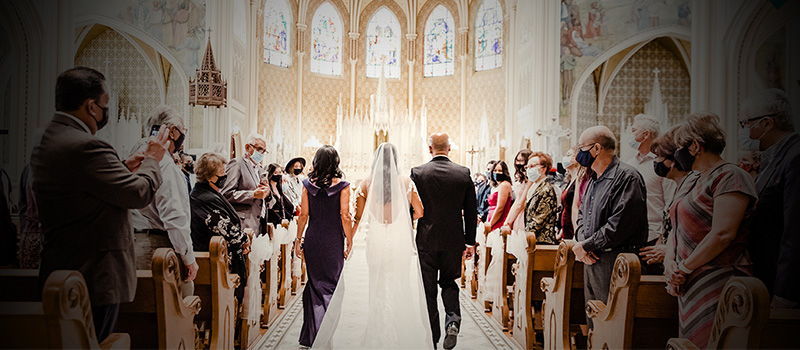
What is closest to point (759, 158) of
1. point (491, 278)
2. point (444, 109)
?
point (491, 278)

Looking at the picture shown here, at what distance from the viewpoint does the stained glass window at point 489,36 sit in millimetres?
13766

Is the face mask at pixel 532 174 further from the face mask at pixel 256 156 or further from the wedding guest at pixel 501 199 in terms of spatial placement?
the face mask at pixel 256 156

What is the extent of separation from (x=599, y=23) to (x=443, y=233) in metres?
4.85

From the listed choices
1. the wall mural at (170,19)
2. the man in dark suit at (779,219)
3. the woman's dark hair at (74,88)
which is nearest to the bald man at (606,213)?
the man in dark suit at (779,219)

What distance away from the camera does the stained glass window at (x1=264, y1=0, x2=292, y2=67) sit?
1337 centimetres

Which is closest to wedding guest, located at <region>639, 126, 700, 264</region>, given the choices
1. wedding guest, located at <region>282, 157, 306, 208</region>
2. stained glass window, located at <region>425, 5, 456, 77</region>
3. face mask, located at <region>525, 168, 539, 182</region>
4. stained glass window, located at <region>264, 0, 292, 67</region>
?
face mask, located at <region>525, 168, 539, 182</region>

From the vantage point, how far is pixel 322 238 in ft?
11.8

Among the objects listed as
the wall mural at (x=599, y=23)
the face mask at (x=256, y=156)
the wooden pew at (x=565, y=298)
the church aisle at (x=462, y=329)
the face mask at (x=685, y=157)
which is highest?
the wall mural at (x=599, y=23)

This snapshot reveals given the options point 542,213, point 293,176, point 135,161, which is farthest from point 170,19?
point 542,213

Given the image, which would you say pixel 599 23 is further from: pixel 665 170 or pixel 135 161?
pixel 135 161

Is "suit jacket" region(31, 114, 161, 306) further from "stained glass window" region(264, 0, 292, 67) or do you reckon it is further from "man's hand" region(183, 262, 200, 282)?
"stained glass window" region(264, 0, 292, 67)

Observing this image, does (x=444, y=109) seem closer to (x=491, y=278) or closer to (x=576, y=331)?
(x=491, y=278)

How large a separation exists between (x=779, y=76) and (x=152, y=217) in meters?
3.54

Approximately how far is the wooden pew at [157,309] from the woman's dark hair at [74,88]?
727 millimetres
